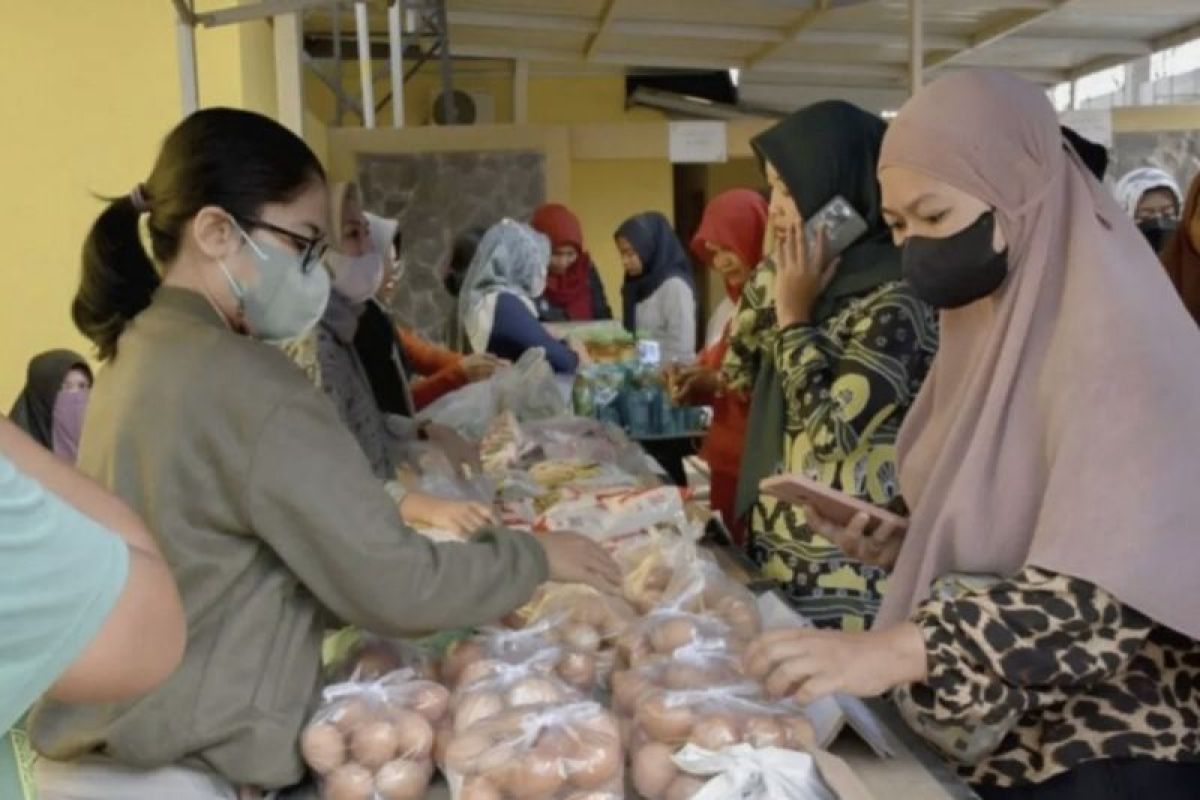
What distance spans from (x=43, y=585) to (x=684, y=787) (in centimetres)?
74

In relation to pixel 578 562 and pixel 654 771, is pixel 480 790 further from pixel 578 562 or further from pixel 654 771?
pixel 578 562

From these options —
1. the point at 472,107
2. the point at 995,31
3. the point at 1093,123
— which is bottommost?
the point at 1093,123

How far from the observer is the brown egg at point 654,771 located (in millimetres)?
1308

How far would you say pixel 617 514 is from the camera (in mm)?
2219

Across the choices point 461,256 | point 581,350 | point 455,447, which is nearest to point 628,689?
point 455,447

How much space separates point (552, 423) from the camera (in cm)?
326

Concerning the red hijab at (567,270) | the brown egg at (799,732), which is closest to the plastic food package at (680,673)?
the brown egg at (799,732)

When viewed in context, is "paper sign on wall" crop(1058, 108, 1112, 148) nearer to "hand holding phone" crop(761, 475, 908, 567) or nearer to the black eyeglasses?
"hand holding phone" crop(761, 475, 908, 567)

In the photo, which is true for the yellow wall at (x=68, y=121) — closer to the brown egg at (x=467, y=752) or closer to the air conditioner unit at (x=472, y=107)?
the brown egg at (x=467, y=752)

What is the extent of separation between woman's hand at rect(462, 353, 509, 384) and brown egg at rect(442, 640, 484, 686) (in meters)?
2.44

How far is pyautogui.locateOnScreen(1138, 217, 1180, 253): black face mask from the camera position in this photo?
191 inches

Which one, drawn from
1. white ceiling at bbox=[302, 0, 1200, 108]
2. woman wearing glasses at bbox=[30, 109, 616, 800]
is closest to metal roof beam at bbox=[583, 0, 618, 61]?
white ceiling at bbox=[302, 0, 1200, 108]

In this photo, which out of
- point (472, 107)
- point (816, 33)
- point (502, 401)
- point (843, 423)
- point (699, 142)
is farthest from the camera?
point (472, 107)

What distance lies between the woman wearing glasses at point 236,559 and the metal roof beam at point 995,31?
23.7ft
